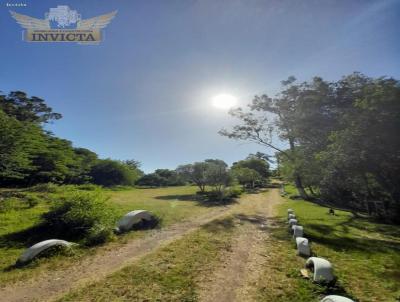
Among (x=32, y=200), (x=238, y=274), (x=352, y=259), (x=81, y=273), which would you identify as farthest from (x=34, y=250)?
(x=32, y=200)

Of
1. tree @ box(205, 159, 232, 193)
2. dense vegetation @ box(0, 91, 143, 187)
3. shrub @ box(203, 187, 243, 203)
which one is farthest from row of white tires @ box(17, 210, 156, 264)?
tree @ box(205, 159, 232, 193)

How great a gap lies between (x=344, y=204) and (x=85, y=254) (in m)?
32.4

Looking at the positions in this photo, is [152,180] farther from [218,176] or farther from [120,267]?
[120,267]

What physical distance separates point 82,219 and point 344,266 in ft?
38.9

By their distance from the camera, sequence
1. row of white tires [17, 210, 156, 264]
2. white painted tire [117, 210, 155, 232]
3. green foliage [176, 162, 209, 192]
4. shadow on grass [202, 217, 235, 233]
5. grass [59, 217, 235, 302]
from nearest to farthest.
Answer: grass [59, 217, 235, 302], row of white tires [17, 210, 156, 264], white painted tire [117, 210, 155, 232], shadow on grass [202, 217, 235, 233], green foliage [176, 162, 209, 192]

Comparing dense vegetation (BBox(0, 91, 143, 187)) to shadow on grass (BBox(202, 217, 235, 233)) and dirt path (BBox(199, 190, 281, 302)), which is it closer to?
shadow on grass (BBox(202, 217, 235, 233))

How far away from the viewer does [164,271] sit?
8.24 meters

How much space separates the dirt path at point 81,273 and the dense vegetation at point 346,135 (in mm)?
11713

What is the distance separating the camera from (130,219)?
14070 mm

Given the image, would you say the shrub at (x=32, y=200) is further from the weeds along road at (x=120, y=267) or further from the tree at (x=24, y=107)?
the tree at (x=24, y=107)

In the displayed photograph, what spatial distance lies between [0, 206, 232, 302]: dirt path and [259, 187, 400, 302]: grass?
198 inches

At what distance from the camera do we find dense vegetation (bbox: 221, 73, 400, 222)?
13688 mm

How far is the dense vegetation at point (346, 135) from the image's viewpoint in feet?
44.9

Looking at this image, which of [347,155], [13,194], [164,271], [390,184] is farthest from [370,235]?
[13,194]
